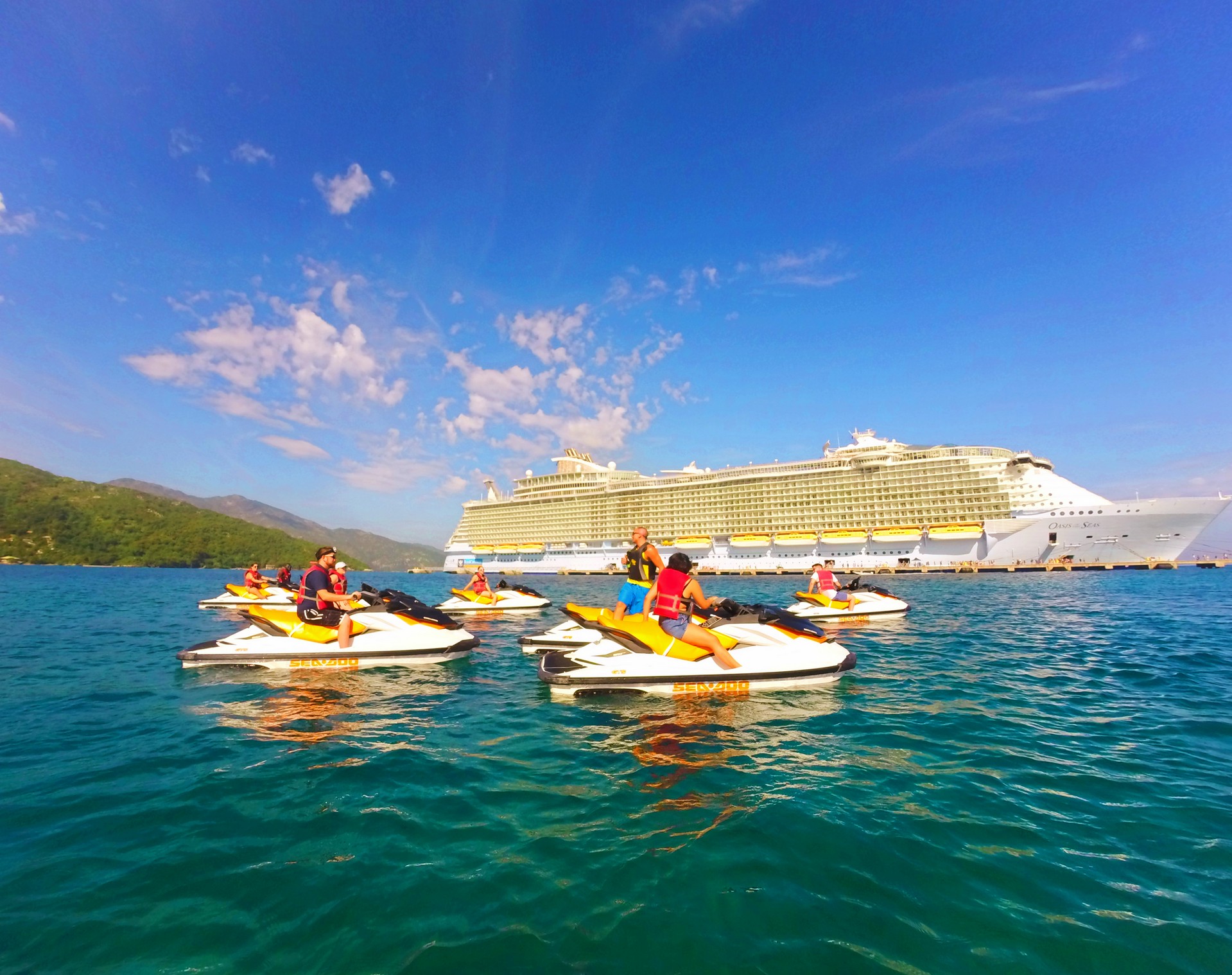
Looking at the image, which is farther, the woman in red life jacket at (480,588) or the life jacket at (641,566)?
the woman in red life jacket at (480,588)

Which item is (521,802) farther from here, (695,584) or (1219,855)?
(1219,855)

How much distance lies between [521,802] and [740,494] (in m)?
70.5

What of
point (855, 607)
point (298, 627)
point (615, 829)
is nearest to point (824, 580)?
point (855, 607)

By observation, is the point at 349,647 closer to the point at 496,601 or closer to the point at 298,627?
the point at 298,627

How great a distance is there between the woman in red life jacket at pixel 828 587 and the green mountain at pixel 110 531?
129776mm

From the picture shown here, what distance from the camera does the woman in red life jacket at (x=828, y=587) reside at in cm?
1770

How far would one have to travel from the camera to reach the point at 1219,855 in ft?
12.6

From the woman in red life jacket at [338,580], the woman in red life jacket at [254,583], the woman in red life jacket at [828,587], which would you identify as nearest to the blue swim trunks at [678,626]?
the woman in red life jacket at [338,580]

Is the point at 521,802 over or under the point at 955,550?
under

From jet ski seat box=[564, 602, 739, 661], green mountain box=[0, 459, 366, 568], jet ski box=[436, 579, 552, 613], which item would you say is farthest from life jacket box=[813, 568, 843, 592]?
green mountain box=[0, 459, 366, 568]

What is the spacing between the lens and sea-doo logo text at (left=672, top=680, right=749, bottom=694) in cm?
818

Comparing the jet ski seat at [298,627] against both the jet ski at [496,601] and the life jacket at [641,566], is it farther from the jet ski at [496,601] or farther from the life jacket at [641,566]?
the jet ski at [496,601]

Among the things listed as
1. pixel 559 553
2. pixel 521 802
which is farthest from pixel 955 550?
pixel 521 802

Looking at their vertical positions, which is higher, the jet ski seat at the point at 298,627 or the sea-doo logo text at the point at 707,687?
the jet ski seat at the point at 298,627
